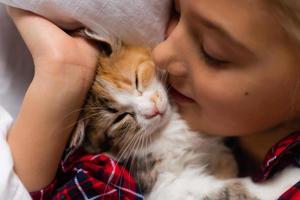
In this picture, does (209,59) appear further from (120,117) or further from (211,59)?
(120,117)

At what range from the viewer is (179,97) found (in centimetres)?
106

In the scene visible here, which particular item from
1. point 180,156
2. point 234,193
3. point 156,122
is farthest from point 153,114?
point 234,193

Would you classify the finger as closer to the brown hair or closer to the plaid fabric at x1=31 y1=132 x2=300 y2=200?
the plaid fabric at x1=31 y1=132 x2=300 y2=200

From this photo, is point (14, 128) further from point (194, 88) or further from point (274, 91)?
point (274, 91)

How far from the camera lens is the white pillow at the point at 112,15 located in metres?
0.96

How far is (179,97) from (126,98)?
13 cm

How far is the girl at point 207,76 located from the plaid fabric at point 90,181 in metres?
0.05

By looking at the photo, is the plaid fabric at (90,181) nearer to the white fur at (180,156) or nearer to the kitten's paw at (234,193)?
the white fur at (180,156)

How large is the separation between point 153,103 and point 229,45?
314 millimetres

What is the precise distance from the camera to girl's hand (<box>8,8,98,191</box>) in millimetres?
965

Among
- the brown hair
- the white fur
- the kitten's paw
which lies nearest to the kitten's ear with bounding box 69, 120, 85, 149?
the white fur

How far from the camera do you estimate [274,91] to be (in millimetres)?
812

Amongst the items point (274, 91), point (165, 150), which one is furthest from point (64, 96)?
point (274, 91)

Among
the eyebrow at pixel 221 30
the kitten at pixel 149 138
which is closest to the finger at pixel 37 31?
the kitten at pixel 149 138
